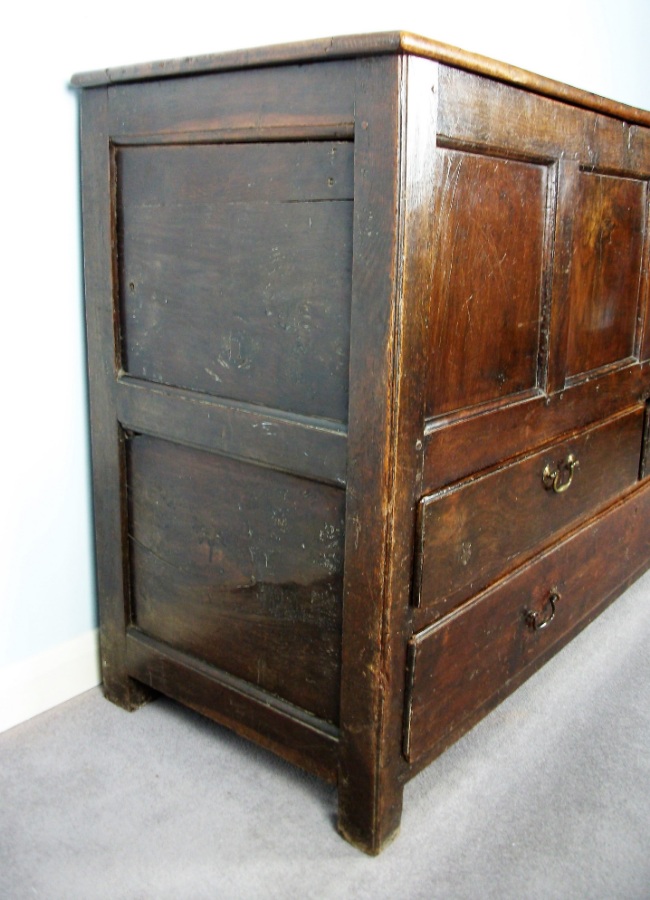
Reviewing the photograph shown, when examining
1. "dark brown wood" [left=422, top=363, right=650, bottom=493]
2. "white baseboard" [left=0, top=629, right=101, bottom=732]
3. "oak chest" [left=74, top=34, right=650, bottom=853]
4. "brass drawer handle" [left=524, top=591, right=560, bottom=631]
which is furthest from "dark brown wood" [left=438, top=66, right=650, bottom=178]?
"white baseboard" [left=0, top=629, right=101, bottom=732]

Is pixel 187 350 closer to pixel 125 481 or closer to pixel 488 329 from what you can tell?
pixel 125 481

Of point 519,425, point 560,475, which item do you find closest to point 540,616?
point 560,475

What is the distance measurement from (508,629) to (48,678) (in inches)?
33.0

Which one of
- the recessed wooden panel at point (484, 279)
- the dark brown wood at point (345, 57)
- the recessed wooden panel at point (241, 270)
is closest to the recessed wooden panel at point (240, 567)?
the recessed wooden panel at point (241, 270)

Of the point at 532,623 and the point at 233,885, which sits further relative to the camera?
the point at 532,623

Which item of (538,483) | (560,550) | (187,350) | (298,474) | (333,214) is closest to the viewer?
(333,214)

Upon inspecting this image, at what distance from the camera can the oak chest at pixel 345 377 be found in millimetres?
1119

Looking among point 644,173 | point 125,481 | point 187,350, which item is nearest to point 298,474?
point 187,350

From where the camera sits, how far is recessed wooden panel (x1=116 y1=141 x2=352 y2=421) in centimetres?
116

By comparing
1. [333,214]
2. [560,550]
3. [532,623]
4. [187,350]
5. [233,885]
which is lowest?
[233,885]

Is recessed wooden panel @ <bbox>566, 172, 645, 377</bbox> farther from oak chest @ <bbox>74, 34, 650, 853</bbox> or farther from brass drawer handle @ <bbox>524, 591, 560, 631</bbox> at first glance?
brass drawer handle @ <bbox>524, 591, 560, 631</bbox>

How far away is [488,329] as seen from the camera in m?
1.29

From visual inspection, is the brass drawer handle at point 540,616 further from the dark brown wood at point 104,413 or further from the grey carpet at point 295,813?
the dark brown wood at point 104,413

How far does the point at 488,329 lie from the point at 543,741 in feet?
2.53
